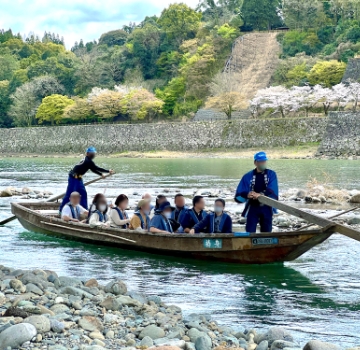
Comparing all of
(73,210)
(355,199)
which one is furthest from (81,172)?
(355,199)

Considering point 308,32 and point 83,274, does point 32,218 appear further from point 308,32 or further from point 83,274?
point 308,32

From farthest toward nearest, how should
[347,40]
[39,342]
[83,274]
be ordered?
[347,40]
[83,274]
[39,342]

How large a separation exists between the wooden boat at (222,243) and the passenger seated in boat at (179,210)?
2.43 feet

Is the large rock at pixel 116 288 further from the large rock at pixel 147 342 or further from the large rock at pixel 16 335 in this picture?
the large rock at pixel 16 335

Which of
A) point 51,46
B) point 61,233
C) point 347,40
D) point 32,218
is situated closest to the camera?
point 61,233

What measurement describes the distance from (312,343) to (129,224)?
805cm

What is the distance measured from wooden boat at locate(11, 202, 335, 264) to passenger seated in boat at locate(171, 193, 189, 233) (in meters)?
0.74

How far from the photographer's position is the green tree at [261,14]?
368ft

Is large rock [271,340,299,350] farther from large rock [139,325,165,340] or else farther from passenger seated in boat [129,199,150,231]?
passenger seated in boat [129,199,150,231]

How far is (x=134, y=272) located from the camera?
1329cm

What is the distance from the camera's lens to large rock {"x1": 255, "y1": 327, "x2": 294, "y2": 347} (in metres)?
8.41

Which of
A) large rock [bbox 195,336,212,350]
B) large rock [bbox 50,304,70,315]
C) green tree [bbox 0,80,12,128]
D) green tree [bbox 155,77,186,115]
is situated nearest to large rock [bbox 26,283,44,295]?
large rock [bbox 50,304,70,315]

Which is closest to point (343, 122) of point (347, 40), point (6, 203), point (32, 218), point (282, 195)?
point (347, 40)

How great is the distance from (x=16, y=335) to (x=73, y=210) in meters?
9.75
